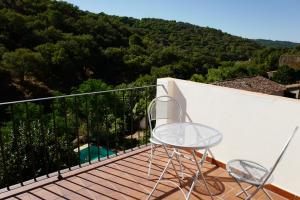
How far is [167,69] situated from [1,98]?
19.2 metres

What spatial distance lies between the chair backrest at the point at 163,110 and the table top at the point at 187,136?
0.55 metres

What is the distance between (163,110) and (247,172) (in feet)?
5.28

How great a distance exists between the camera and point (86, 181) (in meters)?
3.04

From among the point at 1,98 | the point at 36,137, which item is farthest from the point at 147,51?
the point at 36,137

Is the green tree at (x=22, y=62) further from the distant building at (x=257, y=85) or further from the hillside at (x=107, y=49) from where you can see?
the distant building at (x=257, y=85)

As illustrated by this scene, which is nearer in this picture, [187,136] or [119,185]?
[187,136]

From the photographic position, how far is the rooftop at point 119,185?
8.98 feet

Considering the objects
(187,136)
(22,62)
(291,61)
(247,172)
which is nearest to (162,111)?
(187,136)

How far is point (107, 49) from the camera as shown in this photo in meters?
32.7

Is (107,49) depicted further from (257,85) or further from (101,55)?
(257,85)

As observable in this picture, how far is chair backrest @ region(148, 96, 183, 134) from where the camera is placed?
11.2ft

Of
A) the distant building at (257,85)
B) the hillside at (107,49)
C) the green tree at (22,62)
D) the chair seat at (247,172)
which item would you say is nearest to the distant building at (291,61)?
the hillside at (107,49)

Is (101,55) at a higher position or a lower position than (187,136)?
higher

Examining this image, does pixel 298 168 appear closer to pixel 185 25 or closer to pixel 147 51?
pixel 147 51
